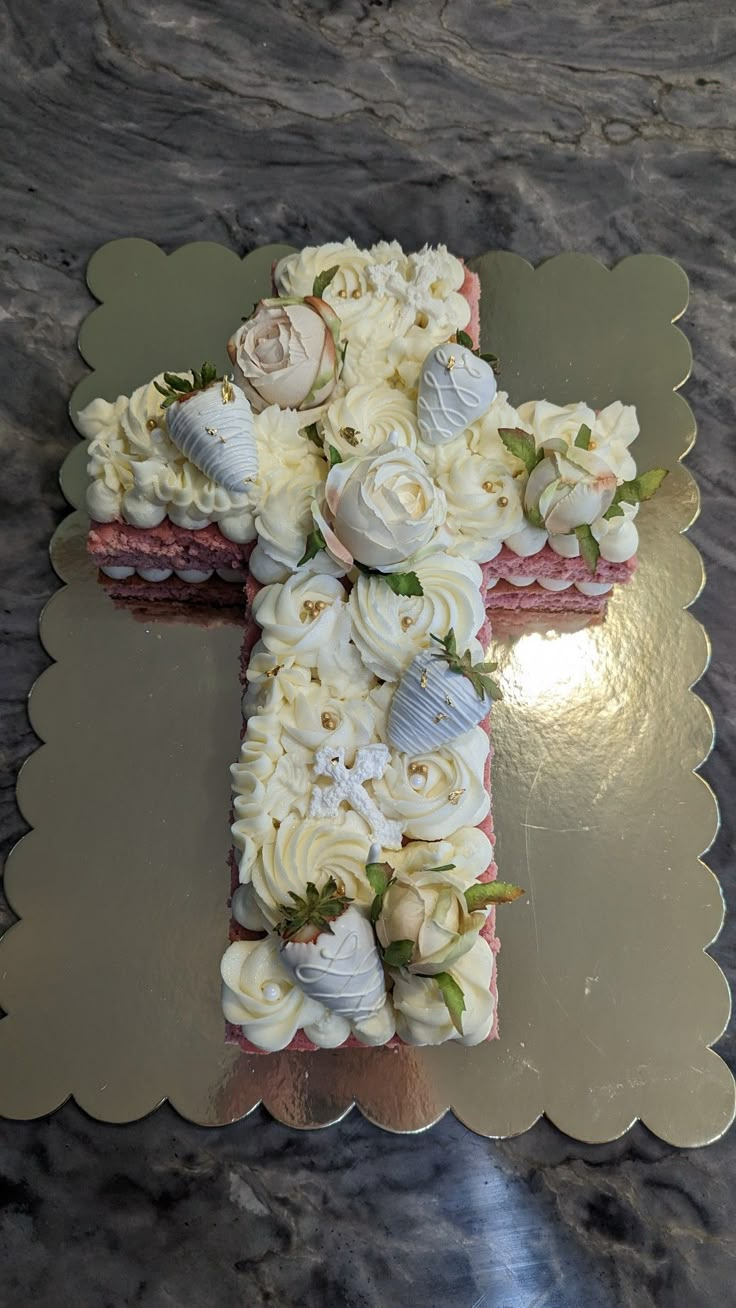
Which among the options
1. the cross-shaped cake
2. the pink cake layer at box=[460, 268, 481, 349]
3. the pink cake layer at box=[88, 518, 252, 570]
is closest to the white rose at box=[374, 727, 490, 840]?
the cross-shaped cake

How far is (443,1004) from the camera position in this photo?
75.3 inches

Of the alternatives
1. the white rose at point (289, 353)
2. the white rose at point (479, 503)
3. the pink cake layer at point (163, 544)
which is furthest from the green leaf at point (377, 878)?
the white rose at point (289, 353)

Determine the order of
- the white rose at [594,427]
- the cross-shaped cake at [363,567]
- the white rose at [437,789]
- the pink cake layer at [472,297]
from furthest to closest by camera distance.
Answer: the pink cake layer at [472,297] < the white rose at [594,427] < the white rose at [437,789] < the cross-shaped cake at [363,567]

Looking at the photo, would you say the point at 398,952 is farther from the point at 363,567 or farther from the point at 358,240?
the point at 358,240

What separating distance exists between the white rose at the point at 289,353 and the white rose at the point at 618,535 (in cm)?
69

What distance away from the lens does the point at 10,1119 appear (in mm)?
2309

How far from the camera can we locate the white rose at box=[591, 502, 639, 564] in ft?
7.54

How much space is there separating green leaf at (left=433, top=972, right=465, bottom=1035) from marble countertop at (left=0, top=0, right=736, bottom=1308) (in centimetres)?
61

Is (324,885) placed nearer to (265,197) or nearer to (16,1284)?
(16,1284)

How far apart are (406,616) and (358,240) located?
1.44 metres

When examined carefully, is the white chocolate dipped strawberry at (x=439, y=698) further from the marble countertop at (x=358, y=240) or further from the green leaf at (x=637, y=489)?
the marble countertop at (x=358, y=240)

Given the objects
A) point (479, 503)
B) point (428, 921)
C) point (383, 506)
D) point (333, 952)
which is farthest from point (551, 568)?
point (333, 952)

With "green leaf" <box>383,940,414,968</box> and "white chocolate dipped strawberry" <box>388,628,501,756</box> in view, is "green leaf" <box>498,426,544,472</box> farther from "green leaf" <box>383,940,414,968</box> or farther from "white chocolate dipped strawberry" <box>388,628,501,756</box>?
"green leaf" <box>383,940,414,968</box>

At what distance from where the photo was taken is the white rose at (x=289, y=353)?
7.38ft
